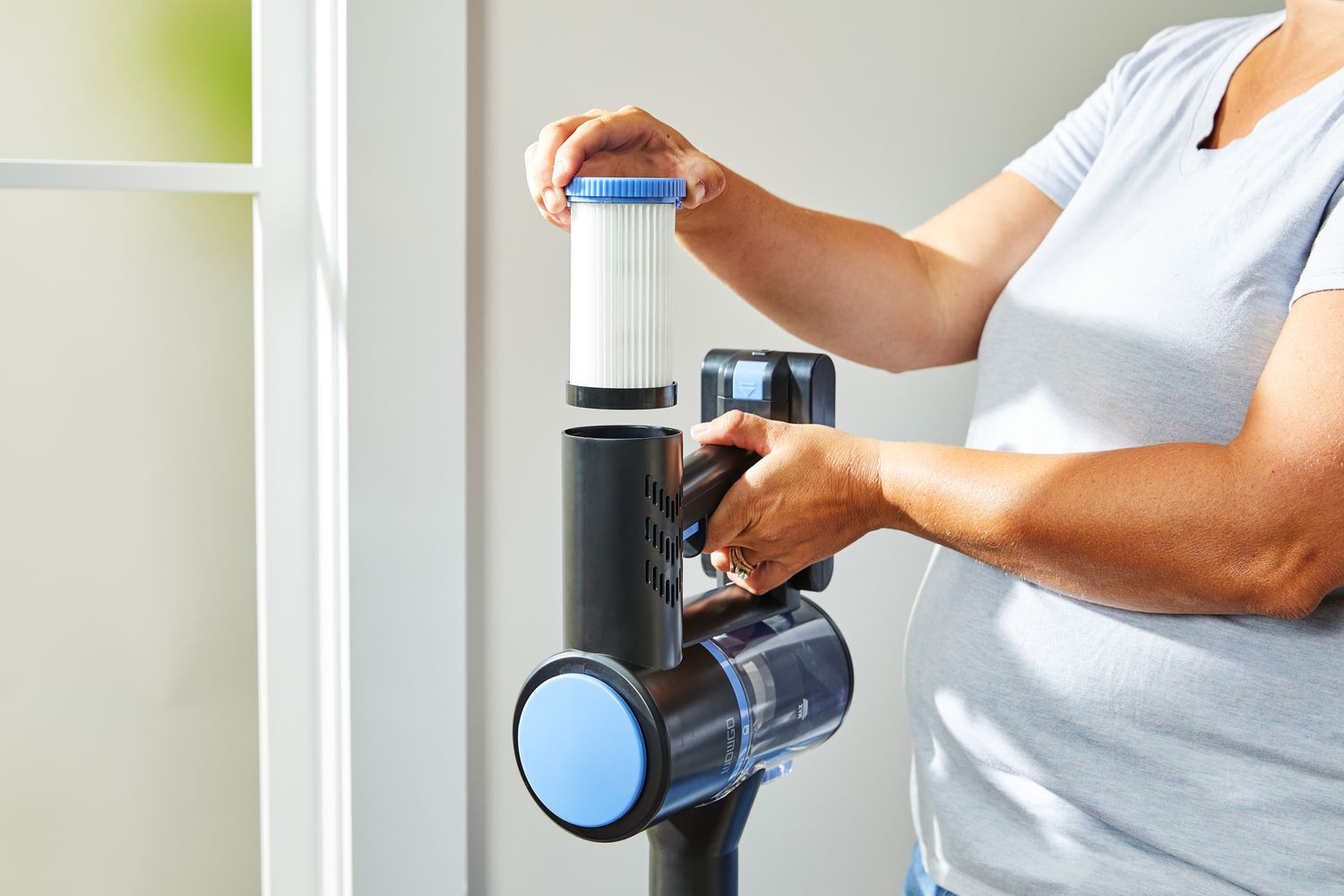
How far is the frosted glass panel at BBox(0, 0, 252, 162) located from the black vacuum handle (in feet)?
2.24

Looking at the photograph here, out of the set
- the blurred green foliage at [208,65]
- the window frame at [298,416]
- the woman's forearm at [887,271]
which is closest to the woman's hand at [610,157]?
the woman's forearm at [887,271]

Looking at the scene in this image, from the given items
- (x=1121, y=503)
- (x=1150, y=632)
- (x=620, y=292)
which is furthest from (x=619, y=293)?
(x=1150, y=632)

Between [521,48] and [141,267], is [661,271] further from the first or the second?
[141,267]

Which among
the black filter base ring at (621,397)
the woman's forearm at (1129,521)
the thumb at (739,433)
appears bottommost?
the woman's forearm at (1129,521)

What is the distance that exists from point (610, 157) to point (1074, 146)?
48 centimetres

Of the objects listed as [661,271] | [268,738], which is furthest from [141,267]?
[661,271]

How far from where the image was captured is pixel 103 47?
3.41 ft

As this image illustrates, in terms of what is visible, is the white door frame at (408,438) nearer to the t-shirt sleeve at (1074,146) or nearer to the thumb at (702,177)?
the thumb at (702,177)

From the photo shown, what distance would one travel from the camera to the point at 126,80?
1050 millimetres

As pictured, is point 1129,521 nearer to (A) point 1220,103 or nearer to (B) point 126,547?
(A) point 1220,103

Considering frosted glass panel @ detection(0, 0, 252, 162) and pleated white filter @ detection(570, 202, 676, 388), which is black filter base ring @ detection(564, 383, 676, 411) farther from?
frosted glass panel @ detection(0, 0, 252, 162)

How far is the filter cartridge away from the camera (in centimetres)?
61

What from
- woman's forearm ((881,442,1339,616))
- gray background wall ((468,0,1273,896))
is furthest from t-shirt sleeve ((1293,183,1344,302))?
gray background wall ((468,0,1273,896))

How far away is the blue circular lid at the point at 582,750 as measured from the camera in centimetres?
61
